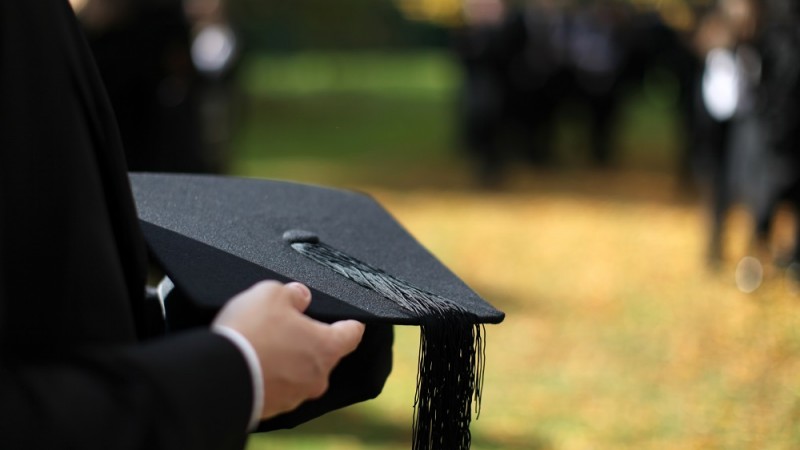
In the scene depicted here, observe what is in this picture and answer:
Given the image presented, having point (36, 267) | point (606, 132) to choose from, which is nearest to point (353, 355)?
point (36, 267)

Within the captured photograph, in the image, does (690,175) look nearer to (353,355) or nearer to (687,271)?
(687,271)

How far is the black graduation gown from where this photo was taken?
3.77 ft

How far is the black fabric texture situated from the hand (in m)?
0.10

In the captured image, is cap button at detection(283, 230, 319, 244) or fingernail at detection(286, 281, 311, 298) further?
cap button at detection(283, 230, 319, 244)

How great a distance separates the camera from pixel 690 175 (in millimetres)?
12727

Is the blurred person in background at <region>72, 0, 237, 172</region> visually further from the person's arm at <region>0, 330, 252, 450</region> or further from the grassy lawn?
the person's arm at <region>0, 330, 252, 450</region>

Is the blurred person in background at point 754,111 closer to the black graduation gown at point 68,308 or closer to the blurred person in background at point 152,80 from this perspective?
the blurred person in background at point 152,80

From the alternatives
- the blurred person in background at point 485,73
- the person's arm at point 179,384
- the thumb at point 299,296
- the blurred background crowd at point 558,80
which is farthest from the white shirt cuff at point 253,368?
the blurred person in background at point 485,73

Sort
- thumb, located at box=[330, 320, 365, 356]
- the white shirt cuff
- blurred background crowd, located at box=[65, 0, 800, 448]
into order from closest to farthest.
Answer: the white shirt cuff → thumb, located at box=[330, 320, 365, 356] → blurred background crowd, located at box=[65, 0, 800, 448]

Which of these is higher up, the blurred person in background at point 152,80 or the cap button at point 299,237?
the blurred person in background at point 152,80

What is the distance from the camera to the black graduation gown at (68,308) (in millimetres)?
1148

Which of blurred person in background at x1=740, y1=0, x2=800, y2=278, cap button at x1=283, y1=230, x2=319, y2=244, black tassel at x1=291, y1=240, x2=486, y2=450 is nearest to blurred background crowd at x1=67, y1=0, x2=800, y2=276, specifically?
blurred person in background at x1=740, y1=0, x2=800, y2=278

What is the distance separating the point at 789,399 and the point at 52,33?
443 cm

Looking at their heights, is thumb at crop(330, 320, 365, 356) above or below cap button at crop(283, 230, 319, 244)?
below
